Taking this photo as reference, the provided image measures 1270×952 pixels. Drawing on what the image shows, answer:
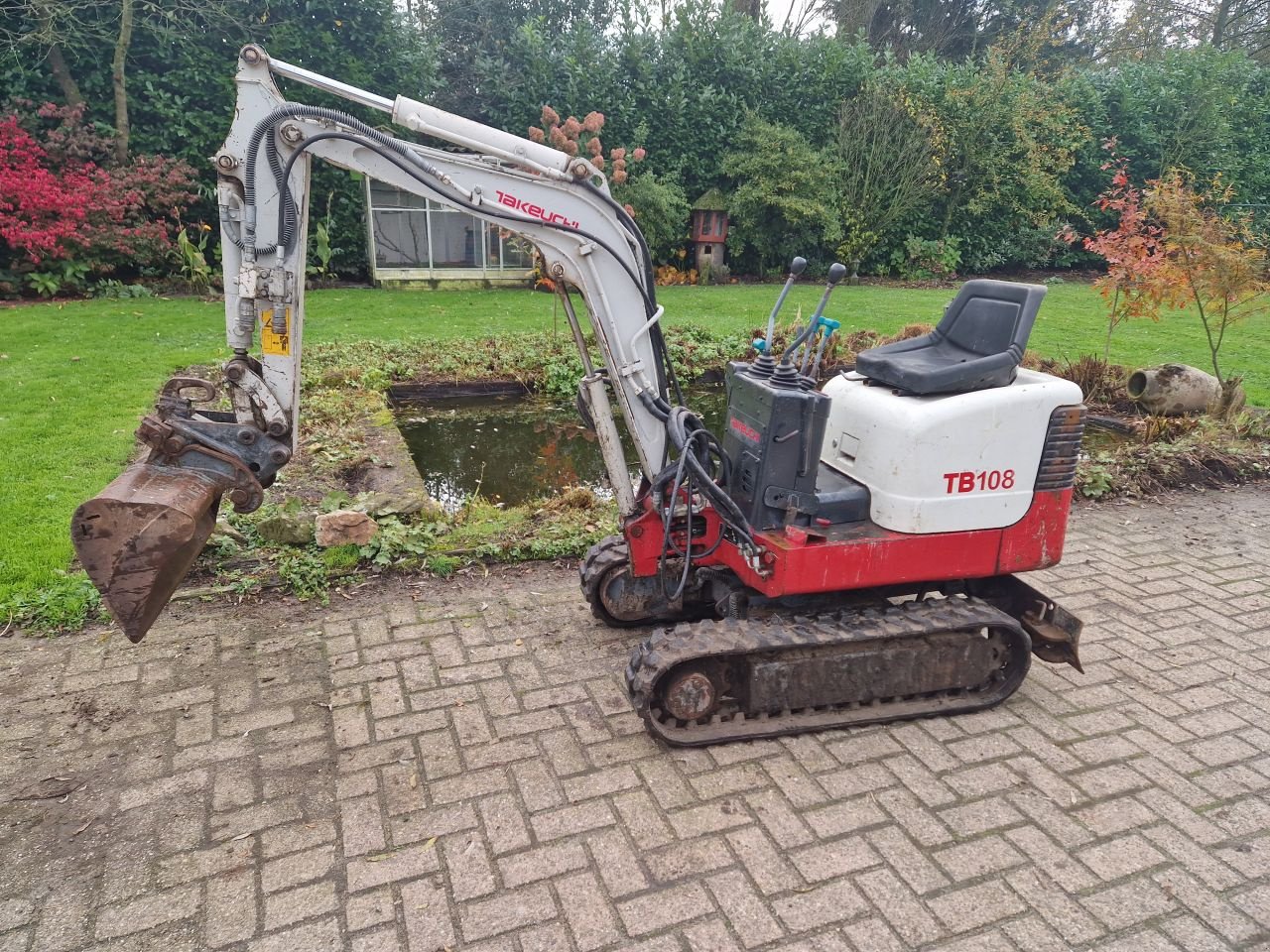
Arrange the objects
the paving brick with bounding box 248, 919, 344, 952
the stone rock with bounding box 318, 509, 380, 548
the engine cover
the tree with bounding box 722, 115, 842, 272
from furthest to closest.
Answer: the tree with bounding box 722, 115, 842, 272
the stone rock with bounding box 318, 509, 380, 548
the engine cover
the paving brick with bounding box 248, 919, 344, 952

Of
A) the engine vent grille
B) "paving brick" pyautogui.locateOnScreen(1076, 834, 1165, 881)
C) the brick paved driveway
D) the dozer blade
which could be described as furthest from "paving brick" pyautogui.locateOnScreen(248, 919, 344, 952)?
the engine vent grille

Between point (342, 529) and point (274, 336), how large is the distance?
1.84 metres

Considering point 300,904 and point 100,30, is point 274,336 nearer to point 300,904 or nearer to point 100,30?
point 300,904

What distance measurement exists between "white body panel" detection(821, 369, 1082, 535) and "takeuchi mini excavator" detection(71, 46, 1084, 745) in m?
0.01

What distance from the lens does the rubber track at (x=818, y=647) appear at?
3.41 m

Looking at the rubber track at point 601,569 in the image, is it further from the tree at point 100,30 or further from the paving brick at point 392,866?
the tree at point 100,30

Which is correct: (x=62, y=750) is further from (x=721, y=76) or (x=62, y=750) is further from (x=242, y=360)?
(x=721, y=76)

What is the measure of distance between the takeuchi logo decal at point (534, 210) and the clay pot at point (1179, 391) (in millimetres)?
7490

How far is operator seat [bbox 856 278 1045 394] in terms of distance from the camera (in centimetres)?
356

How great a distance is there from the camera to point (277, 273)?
10.7 feet

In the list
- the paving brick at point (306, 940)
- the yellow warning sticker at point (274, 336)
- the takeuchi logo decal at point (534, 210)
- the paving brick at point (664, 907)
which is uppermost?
the takeuchi logo decal at point (534, 210)

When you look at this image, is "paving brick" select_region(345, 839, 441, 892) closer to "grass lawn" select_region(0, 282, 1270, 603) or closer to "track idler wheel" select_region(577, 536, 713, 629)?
"track idler wheel" select_region(577, 536, 713, 629)

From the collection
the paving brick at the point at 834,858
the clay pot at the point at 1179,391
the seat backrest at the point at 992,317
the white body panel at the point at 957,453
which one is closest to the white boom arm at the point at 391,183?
the white body panel at the point at 957,453

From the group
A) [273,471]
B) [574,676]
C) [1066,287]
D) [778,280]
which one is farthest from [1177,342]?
[273,471]
